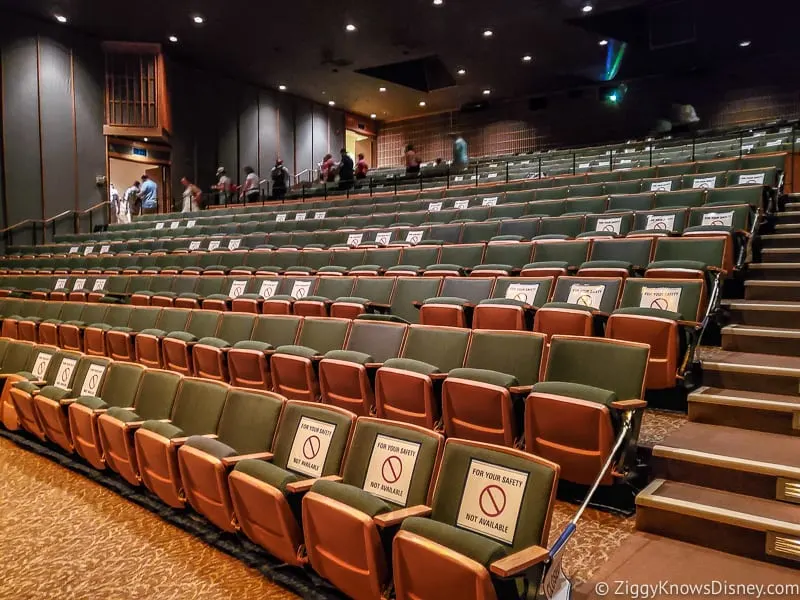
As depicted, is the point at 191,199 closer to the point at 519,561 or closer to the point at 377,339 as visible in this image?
the point at 377,339

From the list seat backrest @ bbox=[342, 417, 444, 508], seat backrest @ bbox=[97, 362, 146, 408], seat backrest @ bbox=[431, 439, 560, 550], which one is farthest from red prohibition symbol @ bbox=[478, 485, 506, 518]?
seat backrest @ bbox=[97, 362, 146, 408]

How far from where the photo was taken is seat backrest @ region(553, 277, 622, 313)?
4.95 ft

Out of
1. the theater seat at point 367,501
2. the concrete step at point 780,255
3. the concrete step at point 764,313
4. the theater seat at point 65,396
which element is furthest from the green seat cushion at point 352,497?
the concrete step at point 780,255

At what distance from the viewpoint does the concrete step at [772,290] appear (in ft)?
5.29

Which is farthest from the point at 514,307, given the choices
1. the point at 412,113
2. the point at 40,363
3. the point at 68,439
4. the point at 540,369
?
the point at 412,113

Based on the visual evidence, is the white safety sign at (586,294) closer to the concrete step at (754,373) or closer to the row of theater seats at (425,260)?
the row of theater seats at (425,260)

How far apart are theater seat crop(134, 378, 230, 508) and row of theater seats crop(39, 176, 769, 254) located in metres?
1.69

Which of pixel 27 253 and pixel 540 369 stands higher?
pixel 27 253

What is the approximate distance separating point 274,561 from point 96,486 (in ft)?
2.13

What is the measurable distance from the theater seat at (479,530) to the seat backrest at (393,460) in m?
0.04

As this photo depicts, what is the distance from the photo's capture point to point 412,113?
8109 mm

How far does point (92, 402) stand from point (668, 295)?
1468 millimetres

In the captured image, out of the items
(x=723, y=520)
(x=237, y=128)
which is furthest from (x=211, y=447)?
(x=237, y=128)

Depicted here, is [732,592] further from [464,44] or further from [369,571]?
[464,44]
